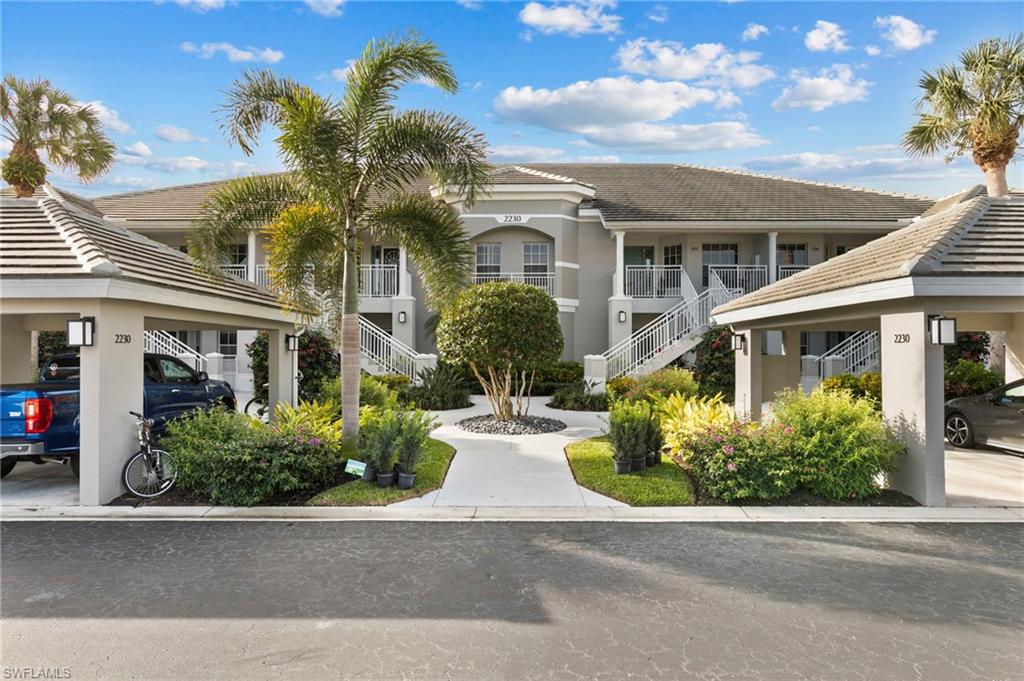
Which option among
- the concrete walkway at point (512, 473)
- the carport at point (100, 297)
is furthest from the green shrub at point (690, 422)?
the carport at point (100, 297)

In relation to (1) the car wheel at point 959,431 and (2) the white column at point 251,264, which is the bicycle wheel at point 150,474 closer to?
(2) the white column at point 251,264

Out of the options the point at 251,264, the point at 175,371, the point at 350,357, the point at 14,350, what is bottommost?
the point at 175,371

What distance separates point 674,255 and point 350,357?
16.4m

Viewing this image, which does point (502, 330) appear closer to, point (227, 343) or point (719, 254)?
point (719, 254)

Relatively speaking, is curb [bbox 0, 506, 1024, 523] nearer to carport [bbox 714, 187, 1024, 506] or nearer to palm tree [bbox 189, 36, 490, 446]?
carport [bbox 714, 187, 1024, 506]

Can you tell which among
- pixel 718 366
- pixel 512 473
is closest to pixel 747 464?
pixel 512 473

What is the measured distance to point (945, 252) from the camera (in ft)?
24.6

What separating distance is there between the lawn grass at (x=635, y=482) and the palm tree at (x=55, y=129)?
15.7 metres

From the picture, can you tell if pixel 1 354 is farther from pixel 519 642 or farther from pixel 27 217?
pixel 519 642

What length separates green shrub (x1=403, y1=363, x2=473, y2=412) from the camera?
16.1 metres

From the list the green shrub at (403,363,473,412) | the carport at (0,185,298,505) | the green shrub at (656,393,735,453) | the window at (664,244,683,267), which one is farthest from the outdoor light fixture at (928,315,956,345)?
the window at (664,244,683,267)

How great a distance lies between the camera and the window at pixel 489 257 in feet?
70.6

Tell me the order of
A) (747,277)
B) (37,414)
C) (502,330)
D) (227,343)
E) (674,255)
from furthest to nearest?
(227,343)
(674,255)
(747,277)
(502,330)
(37,414)

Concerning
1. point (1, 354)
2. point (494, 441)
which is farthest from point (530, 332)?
point (1, 354)
